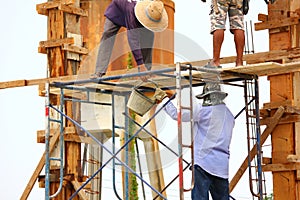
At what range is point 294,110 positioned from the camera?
41.2 feet

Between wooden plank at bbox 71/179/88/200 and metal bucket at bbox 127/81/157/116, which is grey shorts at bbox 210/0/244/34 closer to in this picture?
metal bucket at bbox 127/81/157/116

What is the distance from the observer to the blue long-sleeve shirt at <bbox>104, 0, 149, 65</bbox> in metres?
11.2

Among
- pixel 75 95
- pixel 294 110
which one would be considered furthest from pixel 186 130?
pixel 75 95

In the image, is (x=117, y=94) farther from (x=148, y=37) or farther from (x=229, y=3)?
(x=229, y=3)

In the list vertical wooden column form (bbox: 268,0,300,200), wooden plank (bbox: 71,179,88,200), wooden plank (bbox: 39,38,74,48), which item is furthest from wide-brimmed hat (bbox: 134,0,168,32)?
wooden plank (bbox: 71,179,88,200)

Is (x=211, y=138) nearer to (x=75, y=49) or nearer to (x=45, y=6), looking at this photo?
(x=75, y=49)

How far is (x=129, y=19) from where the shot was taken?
11461 millimetres

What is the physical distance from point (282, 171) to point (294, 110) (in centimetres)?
87

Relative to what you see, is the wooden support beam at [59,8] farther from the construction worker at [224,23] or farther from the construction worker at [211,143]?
the construction worker at [211,143]

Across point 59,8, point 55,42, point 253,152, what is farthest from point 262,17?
point 55,42

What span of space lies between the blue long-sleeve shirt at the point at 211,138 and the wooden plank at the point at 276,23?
260 cm

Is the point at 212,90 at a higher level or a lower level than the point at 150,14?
lower

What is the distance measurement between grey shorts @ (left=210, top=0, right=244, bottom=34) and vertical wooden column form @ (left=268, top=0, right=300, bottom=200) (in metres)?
1.80

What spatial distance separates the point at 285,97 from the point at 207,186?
2.84 meters
